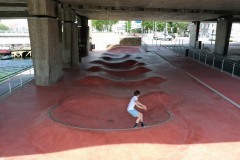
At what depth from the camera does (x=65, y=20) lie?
25594mm

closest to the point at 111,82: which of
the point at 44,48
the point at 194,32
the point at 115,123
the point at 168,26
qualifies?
the point at 44,48

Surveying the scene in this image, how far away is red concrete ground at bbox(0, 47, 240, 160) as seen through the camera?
8.57 meters

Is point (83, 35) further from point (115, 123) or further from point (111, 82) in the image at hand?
point (115, 123)

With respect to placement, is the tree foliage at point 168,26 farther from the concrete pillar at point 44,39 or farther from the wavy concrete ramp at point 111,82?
the concrete pillar at point 44,39

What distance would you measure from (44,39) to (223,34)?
105 ft

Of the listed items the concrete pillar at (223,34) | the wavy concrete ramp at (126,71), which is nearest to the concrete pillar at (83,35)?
the wavy concrete ramp at (126,71)

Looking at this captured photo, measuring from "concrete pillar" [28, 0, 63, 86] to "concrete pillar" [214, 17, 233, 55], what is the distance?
29451 millimetres

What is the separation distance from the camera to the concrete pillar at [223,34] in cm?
3716

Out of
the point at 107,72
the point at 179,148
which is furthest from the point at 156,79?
the point at 179,148

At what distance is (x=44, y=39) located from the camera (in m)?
17.3

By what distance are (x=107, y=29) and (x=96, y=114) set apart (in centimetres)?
10637

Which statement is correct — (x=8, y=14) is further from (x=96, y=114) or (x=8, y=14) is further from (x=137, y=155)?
(x=137, y=155)

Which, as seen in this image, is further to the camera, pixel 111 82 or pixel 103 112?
pixel 111 82

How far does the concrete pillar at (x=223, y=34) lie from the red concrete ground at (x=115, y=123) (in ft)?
68.9
